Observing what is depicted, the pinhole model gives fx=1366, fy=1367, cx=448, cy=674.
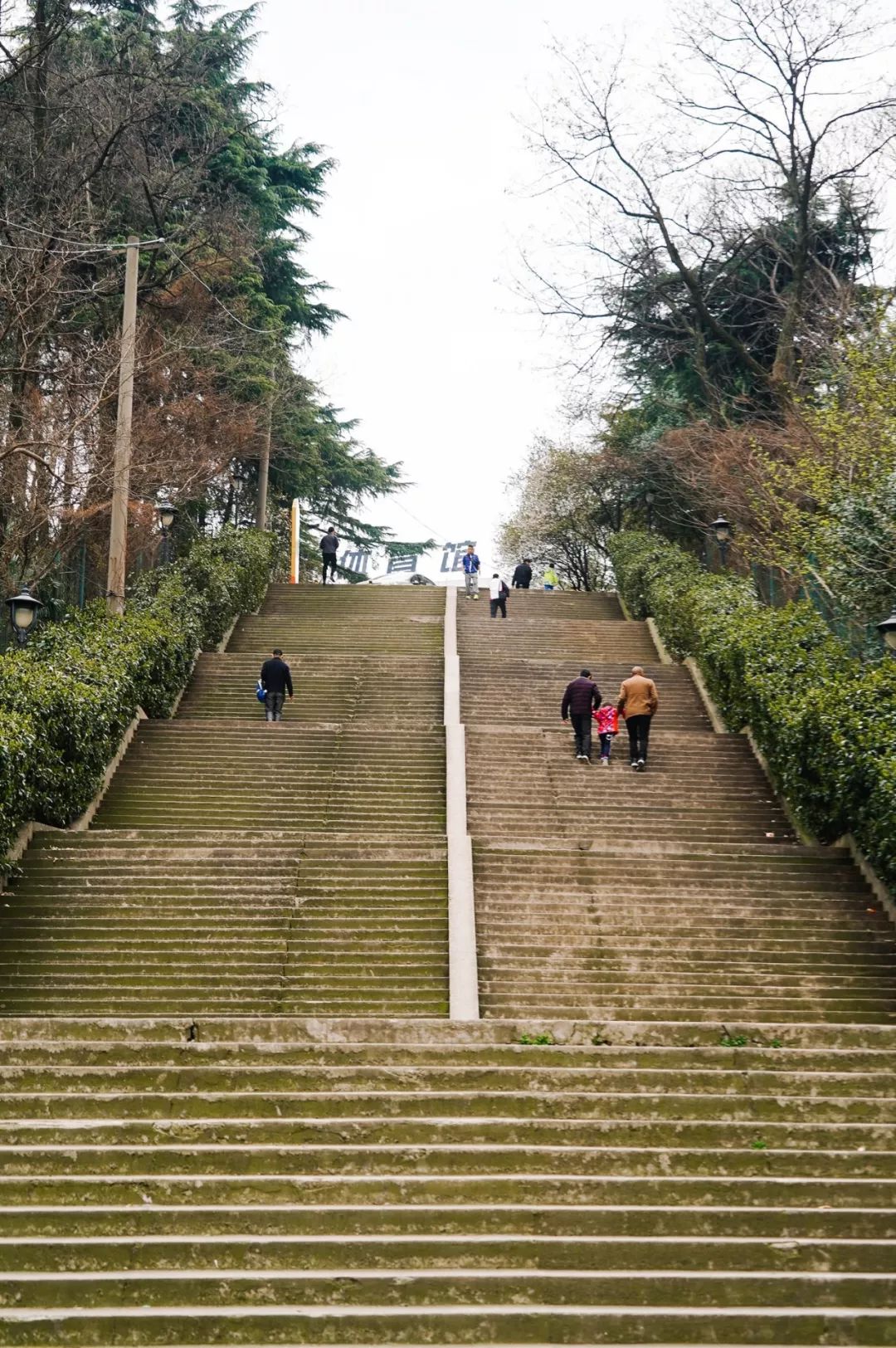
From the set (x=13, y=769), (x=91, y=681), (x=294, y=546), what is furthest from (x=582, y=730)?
(x=294, y=546)

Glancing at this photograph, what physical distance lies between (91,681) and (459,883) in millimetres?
6023

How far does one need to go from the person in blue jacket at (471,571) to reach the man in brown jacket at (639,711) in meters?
13.4

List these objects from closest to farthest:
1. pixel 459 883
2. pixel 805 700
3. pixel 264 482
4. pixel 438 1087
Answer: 1. pixel 438 1087
2. pixel 459 883
3. pixel 805 700
4. pixel 264 482

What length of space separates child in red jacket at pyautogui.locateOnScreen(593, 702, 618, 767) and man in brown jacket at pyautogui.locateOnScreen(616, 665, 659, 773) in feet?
0.85

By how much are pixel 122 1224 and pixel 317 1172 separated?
3.63 feet

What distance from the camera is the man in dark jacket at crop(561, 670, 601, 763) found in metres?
18.3

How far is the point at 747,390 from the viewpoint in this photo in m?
32.4

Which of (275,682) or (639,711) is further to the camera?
(275,682)

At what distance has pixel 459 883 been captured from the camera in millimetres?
13359

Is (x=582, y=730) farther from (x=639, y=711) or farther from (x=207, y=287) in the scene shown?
(x=207, y=287)

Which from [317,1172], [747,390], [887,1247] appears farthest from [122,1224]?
[747,390]

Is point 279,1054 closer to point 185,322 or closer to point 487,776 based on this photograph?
point 487,776

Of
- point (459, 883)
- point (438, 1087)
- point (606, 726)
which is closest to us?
point (438, 1087)

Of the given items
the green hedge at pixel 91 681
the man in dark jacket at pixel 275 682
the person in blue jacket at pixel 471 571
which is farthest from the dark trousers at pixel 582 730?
the person in blue jacket at pixel 471 571
